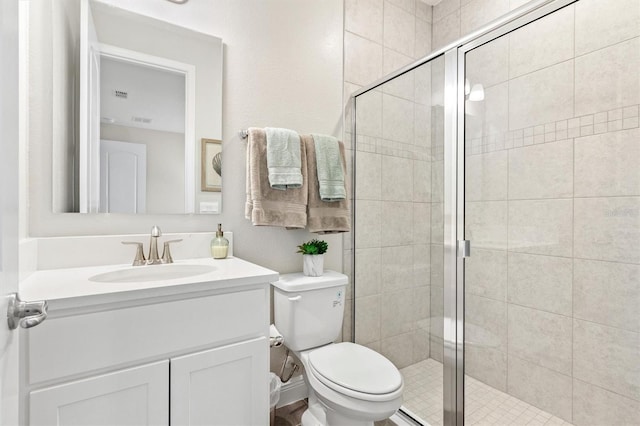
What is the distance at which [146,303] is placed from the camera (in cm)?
94

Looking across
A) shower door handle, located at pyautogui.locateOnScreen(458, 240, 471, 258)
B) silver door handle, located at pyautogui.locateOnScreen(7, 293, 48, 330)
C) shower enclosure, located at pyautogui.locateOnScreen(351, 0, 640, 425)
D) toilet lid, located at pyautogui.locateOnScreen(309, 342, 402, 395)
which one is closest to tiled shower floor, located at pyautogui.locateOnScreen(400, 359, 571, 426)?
shower enclosure, located at pyautogui.locateOnScreen(351, 0, 640, 425)

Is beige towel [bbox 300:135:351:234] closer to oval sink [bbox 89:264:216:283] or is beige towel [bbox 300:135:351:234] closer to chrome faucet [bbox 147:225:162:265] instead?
oval sink [bbox 89:264:216:283]

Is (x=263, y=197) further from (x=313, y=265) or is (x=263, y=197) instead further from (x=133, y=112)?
(x=133, y=112)

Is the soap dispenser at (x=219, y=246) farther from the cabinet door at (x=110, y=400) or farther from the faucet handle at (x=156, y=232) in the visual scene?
the cabinet door at (x=110, y=400)

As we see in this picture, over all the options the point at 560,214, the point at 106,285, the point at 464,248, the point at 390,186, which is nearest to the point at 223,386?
the point at 106,285

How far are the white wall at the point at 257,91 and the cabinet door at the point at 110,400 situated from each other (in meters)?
0.65

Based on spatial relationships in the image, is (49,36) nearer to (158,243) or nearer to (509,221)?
(158,243)

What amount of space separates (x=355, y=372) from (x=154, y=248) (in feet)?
3.14

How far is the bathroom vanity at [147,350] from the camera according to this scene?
0.82m

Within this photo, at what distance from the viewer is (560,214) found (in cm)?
120

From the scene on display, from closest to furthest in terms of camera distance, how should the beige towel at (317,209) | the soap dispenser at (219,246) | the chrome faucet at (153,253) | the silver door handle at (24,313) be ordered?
the silver door handle at (24,313) < the chrome faucet at (153,253) < the soap dispenser at (219,246) < the beige towel at (317,209)

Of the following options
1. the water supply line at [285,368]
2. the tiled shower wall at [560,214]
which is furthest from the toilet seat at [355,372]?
the tiled shower wall at [560,214]

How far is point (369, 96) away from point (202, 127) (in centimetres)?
96

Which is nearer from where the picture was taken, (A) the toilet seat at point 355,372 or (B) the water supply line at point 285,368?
(A) the toilet seat at point 355,372
